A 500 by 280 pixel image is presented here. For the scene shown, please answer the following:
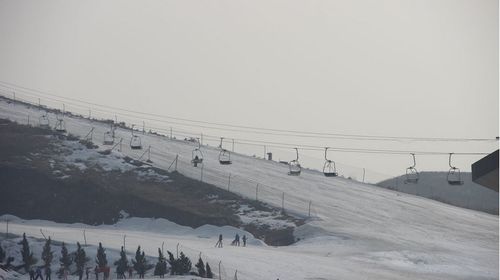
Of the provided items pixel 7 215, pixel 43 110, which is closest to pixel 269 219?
pixel 7 215

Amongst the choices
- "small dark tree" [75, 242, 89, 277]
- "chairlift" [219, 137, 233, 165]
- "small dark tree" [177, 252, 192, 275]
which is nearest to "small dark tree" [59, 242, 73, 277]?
"small dark tree" [75, 242, 89, 277]

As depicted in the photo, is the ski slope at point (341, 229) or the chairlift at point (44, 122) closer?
the ski slope at point (341, 229)

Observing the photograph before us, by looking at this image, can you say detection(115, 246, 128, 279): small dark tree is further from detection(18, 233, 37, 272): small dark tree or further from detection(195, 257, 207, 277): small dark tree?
detection(18, 233, 37, 272): small dark tree

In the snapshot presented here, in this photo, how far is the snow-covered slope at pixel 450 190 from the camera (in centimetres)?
11200

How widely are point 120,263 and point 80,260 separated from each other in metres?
2.26

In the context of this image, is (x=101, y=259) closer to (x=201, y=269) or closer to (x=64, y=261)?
(x=64, y=261)

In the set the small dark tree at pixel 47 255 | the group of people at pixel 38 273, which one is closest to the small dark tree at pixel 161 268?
the group of people at pixel 38 273

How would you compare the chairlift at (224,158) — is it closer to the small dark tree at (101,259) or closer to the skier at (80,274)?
the small dark tree at (101,259)

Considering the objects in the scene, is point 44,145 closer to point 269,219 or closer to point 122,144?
point 122,144

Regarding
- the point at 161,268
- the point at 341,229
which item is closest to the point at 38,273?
the point at 161,268

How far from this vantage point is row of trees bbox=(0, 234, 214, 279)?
4428 centimetres

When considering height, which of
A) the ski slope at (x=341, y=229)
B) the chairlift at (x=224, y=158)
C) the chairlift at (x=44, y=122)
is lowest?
the ski slope at (x=341, y=229)

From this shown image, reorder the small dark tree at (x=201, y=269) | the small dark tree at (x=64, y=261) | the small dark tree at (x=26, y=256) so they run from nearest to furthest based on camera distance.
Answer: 1. the small dark tree at (x=201, y=269)
2. the small dark tree at (x=64, y=261)
3. the small dark tree at (x=26, y=256)

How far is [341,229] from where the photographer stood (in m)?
71.4
